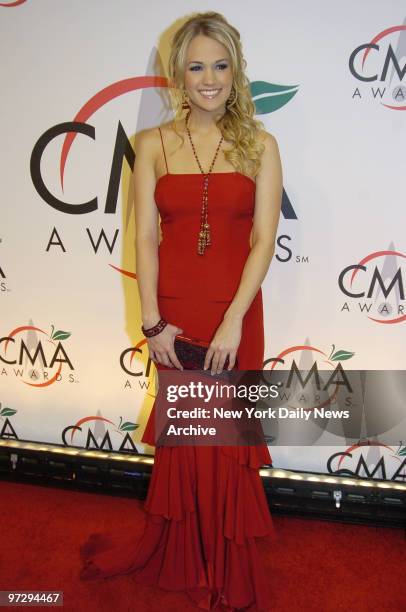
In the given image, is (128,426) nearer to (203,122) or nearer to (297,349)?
(297,349)

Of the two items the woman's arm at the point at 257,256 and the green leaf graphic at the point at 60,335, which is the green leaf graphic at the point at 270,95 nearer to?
the woman's arm at the point at 257,256

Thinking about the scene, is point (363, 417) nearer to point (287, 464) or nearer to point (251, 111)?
point (287, 464)

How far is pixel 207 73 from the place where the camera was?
1.58m

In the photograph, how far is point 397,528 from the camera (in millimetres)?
2326

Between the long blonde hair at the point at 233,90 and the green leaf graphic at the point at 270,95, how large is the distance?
19.5 inches

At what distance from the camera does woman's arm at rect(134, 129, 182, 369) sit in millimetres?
1704

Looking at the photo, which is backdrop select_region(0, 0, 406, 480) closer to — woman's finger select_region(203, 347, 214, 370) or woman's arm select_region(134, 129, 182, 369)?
woman's arm select_region(134, 129, 182, 369)

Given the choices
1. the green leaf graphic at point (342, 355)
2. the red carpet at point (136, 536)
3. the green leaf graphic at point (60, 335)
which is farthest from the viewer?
the green leaf graphic at point (60, 335)

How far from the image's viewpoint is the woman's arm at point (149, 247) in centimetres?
170

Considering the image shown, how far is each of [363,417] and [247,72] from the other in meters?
1.63

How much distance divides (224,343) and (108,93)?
1325mm

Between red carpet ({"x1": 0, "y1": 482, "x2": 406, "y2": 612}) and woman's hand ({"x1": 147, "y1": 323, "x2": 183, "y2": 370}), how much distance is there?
3.09 feet

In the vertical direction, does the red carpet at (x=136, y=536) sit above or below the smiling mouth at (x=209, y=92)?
below

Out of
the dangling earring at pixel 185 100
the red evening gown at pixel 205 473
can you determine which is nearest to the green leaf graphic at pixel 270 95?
the dangling earring at pixel 185 100
